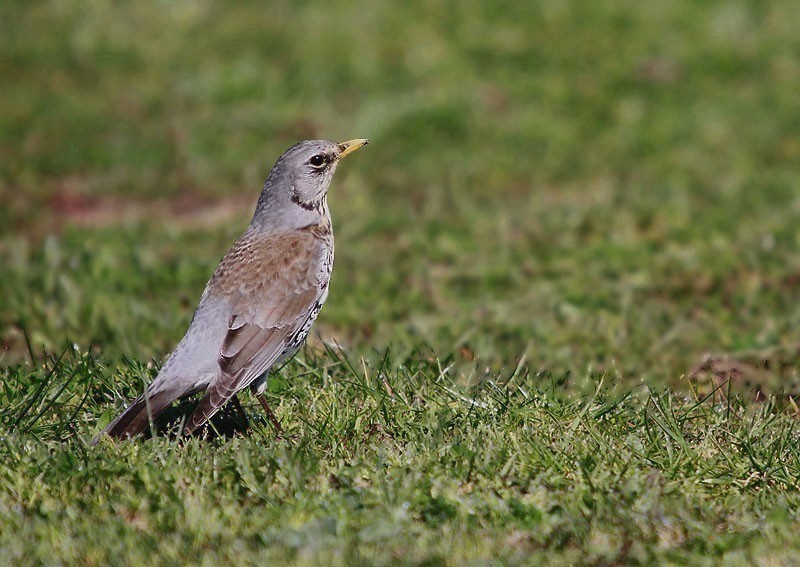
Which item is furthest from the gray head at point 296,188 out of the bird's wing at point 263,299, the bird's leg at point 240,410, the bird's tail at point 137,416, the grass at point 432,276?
the bird's tail at point 137,416

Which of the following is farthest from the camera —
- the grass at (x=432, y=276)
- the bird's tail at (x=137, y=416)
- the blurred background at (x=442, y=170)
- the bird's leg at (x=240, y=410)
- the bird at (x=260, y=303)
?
the blurred background at (x=442, y=170)

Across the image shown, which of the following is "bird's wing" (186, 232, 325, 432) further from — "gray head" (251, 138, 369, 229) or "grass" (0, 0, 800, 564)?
"grass" (0, 0, 800, 564)

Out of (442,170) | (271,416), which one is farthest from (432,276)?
(271,416)

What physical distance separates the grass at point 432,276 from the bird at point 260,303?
266 mm

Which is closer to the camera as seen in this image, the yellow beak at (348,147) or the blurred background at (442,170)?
the yellow beak at (348,147)

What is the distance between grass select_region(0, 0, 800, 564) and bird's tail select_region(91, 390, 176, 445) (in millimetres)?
120

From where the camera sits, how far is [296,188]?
6562 mm

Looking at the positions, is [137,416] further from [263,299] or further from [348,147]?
[348,147]

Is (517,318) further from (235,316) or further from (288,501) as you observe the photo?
(288,501)

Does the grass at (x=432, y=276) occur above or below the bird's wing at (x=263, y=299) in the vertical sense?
below

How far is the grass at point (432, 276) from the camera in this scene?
196 inches

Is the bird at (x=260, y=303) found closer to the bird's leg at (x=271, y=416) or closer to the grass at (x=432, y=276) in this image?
the bird's leg at (x=271, y=416)

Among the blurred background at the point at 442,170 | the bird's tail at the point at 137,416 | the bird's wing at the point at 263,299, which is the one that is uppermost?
the bird's wing at the point at 263,299

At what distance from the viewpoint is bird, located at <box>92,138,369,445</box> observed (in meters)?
5.64
